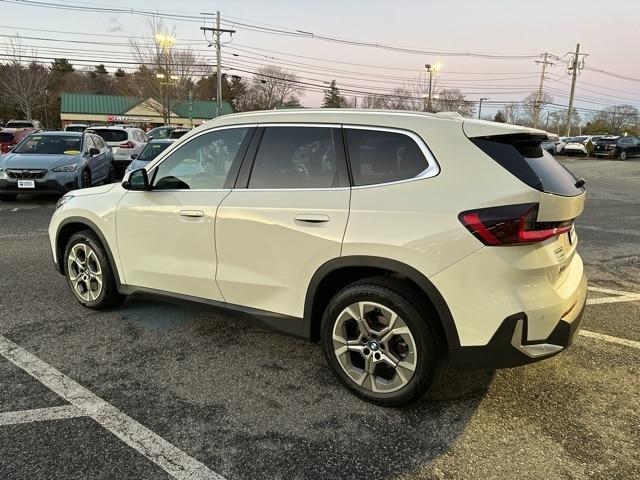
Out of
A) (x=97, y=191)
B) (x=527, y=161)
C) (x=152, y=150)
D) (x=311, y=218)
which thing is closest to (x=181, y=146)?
(x=97, y=191)

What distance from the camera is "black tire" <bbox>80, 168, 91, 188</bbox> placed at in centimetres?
1110

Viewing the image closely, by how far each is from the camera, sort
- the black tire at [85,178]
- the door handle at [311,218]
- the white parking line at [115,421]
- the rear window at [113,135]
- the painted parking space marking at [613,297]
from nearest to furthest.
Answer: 1. the white parking line at [115,421]
2. the door handle at [311,218]
3. the painted parking space marking at [613,297]
4. the black tire at [85,178]
5. the rear window at [113,135]

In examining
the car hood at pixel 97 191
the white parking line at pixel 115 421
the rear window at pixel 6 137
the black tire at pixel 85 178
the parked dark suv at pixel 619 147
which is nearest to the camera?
the white parking line at pixel 115 421

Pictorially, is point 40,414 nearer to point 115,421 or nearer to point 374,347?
point 115,421

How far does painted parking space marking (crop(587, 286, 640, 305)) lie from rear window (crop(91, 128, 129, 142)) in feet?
51.8

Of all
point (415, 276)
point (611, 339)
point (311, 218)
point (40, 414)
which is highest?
point (311, 218)

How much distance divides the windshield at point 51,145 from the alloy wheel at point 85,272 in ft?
25.7

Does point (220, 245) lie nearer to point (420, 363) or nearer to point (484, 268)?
point (420, 363)

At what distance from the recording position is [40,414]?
9.40 ft

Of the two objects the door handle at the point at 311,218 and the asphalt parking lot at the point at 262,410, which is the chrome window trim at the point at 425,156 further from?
the asphalt parking lot at the point at 262,410

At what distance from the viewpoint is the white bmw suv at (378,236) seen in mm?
2561

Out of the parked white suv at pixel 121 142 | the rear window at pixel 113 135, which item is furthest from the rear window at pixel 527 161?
the rear window at pixel 113 135

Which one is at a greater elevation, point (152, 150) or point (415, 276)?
point (152, 150)

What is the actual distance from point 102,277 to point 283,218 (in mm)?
2109
